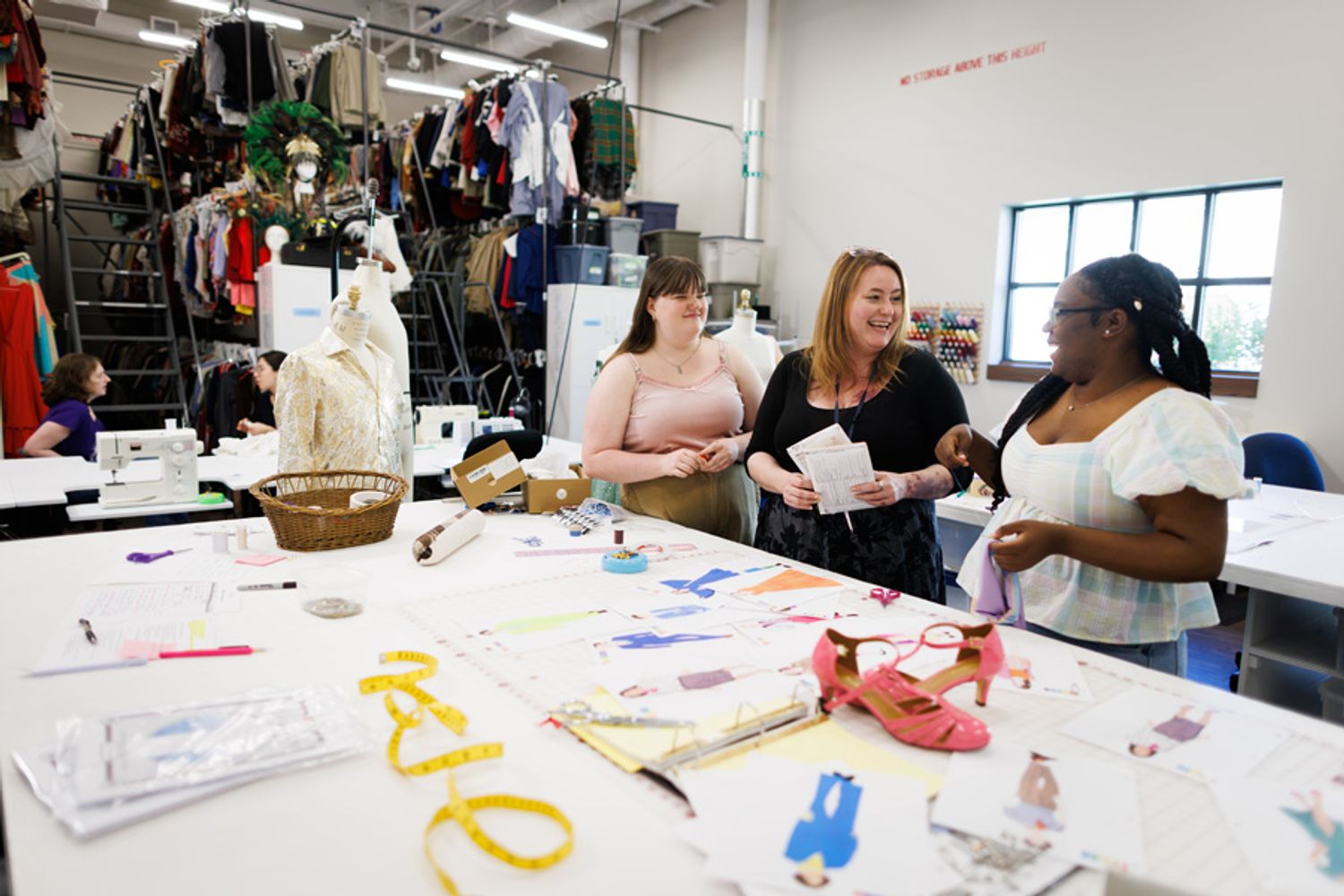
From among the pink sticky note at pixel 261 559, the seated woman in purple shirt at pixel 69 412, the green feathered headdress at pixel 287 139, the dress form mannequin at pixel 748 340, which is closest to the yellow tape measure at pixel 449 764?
the pink sticky note at pixel 261 559

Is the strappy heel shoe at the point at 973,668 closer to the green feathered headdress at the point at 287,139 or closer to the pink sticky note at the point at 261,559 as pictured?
the pink sticky note at the point at 261,559

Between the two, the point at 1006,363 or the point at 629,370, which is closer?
the point at 629,370

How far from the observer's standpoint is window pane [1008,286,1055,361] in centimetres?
664

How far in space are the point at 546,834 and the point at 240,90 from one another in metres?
7.15

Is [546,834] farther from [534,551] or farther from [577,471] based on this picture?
[577,471]

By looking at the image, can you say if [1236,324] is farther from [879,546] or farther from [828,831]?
[828,831]

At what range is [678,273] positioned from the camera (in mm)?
2514

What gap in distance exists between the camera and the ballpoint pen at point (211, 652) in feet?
4.62

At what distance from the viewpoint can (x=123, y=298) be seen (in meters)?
9.14

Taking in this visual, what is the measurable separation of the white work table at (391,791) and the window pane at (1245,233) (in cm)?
522

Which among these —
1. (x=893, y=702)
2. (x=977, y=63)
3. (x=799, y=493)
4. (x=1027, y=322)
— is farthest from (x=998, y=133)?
(x=893, y=702)

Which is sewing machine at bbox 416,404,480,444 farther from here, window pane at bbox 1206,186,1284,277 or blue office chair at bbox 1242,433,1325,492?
window pane at bbox 1206,186,1284,277

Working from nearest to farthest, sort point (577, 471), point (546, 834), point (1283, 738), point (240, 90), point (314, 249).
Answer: point (546, 834), point (1283, 738), point (577, 471), point (314, 249), point (240, 90)

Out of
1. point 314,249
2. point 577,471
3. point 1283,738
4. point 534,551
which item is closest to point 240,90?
point 314,249
